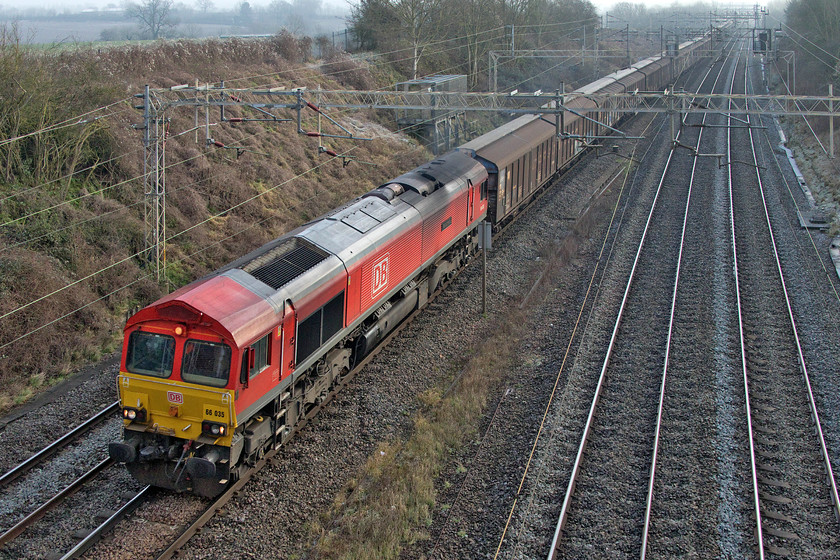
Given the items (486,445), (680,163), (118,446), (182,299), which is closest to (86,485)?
(118,446)

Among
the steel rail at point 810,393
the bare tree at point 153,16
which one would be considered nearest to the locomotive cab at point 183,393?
the steel rail at point 810,393

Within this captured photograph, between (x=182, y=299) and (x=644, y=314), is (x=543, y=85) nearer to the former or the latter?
(x=644, y=314)

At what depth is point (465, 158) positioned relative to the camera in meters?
23.0

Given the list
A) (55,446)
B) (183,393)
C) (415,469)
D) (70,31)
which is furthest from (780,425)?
(70,31)

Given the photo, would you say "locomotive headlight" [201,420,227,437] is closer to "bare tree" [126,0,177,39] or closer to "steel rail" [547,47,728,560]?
"steel rail" [547,47,728,560]

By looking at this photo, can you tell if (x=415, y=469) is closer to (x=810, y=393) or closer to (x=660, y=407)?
(x=660, y=407)

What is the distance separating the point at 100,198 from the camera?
72.0ft

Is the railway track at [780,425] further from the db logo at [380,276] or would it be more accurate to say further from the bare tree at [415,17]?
the bare tree at [415,17]

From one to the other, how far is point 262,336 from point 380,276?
4.91 meters

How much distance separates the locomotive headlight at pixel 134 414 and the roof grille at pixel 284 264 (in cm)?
284

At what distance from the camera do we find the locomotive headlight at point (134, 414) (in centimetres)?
1130

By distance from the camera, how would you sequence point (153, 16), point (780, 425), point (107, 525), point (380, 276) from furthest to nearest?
point (153, 16)
point (380, 276)
point (780, 425)
point (107, 525)

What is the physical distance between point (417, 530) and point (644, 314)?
10728 millimetres

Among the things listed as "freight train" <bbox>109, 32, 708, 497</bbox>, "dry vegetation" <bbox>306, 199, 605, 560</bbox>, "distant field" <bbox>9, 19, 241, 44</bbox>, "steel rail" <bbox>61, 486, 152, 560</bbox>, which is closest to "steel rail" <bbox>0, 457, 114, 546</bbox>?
"steel rail" <bbox>61, 486, 152, 560</bbox>
